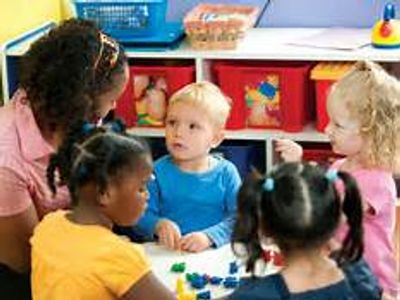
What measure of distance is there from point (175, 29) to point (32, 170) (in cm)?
121

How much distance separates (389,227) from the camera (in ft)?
5.83

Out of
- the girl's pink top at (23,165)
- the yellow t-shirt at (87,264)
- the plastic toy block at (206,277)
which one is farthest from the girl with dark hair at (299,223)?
the girl's pink top at (23,165)

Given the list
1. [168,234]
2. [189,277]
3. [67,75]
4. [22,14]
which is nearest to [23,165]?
[67,75]

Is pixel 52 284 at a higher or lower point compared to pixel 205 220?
higher

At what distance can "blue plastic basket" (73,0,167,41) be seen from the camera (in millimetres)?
2783

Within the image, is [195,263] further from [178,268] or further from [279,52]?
[279,52]

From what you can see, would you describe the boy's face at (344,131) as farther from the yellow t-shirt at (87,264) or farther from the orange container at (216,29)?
the orange container at (216,29)

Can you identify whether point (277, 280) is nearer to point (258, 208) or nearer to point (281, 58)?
point (258, 208)

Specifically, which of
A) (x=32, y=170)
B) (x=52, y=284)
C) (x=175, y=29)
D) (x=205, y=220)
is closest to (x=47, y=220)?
(x=52, y=284)

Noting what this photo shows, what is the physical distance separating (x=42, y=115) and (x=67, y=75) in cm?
11

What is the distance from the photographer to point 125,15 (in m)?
2.81

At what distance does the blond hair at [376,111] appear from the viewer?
5.98ft

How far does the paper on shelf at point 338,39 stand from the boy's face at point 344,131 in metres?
0.87

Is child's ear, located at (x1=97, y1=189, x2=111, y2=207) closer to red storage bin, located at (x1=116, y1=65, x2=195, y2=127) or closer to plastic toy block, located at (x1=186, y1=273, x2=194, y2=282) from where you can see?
plastic toy block, located at (x1=186, y1=273, x2=194, y2=282)
